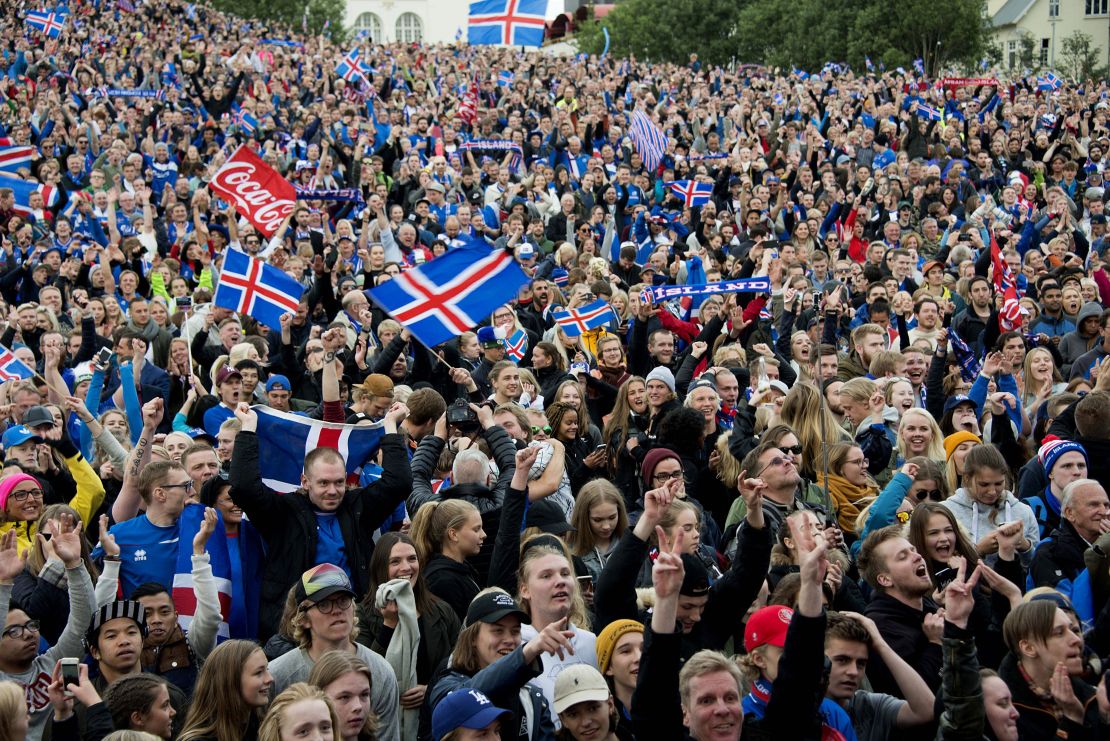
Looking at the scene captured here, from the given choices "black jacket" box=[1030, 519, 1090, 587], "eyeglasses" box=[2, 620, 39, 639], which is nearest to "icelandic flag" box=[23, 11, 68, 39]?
"eyeglasses" box=[2, 620, 39, 639]

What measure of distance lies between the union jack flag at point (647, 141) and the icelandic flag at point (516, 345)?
32.1ft

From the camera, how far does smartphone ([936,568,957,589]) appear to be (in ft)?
21.2

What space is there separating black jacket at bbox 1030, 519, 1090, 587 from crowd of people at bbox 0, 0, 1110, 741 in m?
0.02

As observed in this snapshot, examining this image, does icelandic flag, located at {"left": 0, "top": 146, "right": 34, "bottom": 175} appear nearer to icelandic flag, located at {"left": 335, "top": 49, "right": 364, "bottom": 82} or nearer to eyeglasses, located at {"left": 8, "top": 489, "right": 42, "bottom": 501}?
eyeglasses, located at {"left": 8, "top": 489, "right": 42, "bottom": 501}

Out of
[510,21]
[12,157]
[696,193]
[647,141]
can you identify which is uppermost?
[510,21]

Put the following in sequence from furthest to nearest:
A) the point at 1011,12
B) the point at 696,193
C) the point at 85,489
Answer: the point at 1011,12 → the point at 696,193 → the point at 85,489

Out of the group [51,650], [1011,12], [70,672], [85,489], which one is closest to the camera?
[70,672]

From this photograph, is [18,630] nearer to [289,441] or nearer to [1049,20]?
[289,441]

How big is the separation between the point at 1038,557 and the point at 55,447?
5571mm

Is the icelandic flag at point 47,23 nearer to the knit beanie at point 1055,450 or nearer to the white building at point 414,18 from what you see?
the knit beanie at point 1055,450

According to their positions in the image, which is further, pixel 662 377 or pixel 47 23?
pixel 47 23

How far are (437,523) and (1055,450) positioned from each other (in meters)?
3.23

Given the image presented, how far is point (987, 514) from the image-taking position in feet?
24.5

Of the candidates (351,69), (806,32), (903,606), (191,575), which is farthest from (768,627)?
(806,32)
